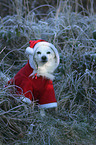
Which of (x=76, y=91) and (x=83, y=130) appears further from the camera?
(x=76, y=91)

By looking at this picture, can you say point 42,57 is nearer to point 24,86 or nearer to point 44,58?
point 44,58

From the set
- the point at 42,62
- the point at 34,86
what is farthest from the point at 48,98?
the point at 42,62

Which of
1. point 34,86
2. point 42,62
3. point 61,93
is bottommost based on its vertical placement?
point 61,93

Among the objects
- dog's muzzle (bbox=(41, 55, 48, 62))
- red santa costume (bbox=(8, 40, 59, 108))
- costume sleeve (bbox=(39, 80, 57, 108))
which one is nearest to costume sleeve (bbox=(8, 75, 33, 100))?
red santa costume (bbox=(8, 40, 59, 108))

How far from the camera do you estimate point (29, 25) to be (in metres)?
3.57

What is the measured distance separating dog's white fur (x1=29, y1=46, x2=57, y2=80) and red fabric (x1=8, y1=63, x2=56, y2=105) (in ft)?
0.21

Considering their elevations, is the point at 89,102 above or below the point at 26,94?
below

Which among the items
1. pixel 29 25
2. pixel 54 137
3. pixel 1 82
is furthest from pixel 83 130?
pixel 29 25

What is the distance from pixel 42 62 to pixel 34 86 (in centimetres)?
26

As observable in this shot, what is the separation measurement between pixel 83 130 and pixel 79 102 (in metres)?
0.48

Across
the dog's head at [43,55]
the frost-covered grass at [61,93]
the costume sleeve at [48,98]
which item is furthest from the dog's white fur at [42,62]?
the frost-covered grass at [61,93]

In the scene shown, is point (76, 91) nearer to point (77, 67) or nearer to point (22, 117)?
point (77, 67)

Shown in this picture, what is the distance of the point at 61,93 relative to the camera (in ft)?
8.84

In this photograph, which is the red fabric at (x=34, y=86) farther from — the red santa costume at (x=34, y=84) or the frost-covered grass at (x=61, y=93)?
the frost-covered grass at (x=61, y=93)
